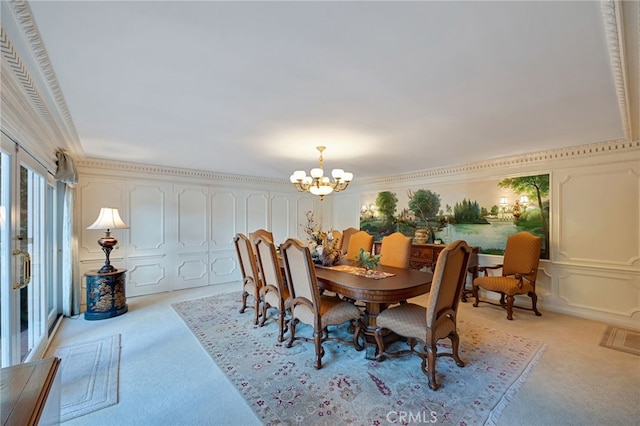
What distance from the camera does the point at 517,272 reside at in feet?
12.7

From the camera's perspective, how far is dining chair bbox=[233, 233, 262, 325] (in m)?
3.43

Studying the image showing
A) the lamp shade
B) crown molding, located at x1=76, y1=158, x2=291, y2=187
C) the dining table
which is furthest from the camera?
crown molding, located at x1=76, y1=158, x2=291, y2=187

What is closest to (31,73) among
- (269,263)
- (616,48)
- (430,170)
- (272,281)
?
(269,263)

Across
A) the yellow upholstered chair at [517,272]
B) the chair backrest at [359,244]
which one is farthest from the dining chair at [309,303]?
the yellow upholstered chair at [517,272]

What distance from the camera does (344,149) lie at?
360cm

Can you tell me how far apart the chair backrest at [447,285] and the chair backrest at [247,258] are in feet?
7.06

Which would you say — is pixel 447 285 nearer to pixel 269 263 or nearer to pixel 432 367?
pixel 432 367

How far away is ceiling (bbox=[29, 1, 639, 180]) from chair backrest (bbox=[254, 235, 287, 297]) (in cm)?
122

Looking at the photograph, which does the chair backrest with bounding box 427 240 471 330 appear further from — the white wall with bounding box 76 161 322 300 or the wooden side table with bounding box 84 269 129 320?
the white wall with bounding box 76 161 322 300

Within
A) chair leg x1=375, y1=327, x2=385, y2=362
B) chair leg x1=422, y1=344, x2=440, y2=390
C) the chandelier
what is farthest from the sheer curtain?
chair leg x1=422, y1=344, x2=440, y2=390

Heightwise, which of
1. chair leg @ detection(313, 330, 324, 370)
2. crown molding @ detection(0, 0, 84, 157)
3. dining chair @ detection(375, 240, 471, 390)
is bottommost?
chair leg @ detection(313, 330, 324, 370)

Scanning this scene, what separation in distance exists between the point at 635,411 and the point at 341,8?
3.17 meters

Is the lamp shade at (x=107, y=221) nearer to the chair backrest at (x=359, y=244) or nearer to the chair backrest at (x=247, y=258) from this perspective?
the chair backrest at (x=247, y=258)

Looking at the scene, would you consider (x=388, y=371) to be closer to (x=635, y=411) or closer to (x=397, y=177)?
(x=635, y=411)
